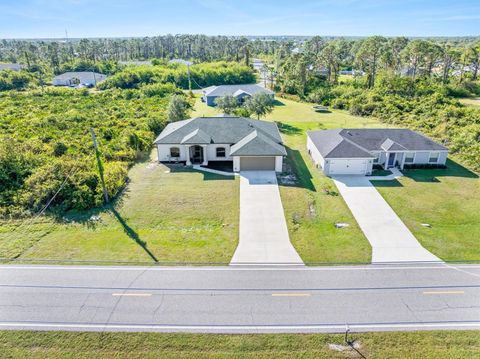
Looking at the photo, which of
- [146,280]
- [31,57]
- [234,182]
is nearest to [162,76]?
[31,57]

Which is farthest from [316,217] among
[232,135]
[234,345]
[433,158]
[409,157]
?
[433,158]

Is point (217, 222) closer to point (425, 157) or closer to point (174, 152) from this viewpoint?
point (174, 152)

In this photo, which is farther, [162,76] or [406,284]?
[162,76]

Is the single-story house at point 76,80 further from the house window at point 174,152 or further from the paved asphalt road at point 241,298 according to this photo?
the paved asphalt road at point 241,298

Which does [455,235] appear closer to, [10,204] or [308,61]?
[10,204]

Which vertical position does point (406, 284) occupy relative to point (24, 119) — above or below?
below

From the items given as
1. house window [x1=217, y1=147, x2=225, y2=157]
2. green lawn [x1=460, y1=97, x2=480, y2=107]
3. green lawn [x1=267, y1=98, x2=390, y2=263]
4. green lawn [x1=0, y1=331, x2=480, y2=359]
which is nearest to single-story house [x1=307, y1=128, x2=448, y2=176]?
green lawn [x1=267, y1=98, x2=390, y2=263]

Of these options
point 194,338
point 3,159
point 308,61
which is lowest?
point 194,338

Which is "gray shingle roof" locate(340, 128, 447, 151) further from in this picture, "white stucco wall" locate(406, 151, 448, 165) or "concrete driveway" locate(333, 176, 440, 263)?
"concrete driveway" locate(333, 176, 440, 263)

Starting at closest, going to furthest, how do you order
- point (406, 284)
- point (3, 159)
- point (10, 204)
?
1. point (406, 284)
2. point (10, 204)
3. point (3, 159)
